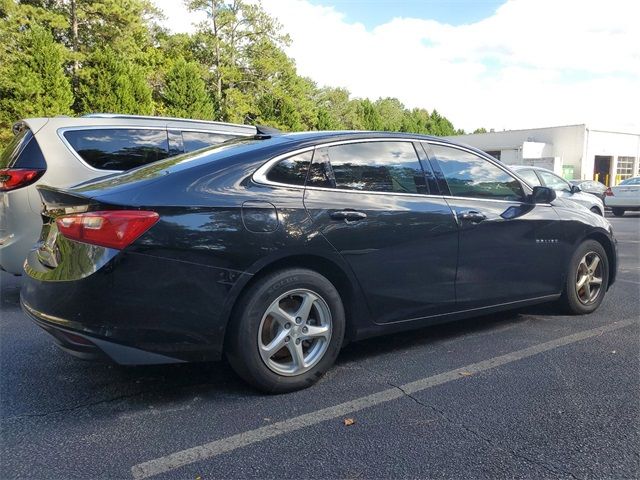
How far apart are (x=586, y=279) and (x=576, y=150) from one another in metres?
35.5

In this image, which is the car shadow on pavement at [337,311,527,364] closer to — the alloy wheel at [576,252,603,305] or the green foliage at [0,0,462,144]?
the alloy wheel at [576,252,603,305]

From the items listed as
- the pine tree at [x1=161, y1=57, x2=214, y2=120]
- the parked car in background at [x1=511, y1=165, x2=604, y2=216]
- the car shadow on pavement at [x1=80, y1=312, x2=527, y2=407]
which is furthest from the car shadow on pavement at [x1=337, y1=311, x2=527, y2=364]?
the pine tree at [x1=161, y1=57, x2=214, y2=120]

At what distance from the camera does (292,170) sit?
329 centimetres

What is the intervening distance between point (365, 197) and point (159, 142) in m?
3.15

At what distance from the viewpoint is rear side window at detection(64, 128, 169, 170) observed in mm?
5160

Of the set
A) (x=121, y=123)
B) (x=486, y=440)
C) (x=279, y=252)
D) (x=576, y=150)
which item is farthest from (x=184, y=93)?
(x=486, y=440)

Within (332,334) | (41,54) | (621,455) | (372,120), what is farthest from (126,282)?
(372,120)

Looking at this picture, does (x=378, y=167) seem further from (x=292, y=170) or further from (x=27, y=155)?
(x=27, y=155)

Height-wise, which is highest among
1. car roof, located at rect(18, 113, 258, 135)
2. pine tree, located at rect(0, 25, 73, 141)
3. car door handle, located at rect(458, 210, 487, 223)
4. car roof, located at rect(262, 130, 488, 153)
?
pine tree, located at rect(0, 25, 73, 141)

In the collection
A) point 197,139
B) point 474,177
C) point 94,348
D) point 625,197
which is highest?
point 197,139

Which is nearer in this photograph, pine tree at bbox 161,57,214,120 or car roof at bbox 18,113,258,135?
car roof at bbox 18,113,258,135

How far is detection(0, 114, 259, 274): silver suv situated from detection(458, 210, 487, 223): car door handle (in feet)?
6.51

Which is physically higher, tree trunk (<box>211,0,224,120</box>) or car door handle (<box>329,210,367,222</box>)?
tree trunk (<box>211,0,224,120</box>)

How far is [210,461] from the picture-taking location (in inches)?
96.0
